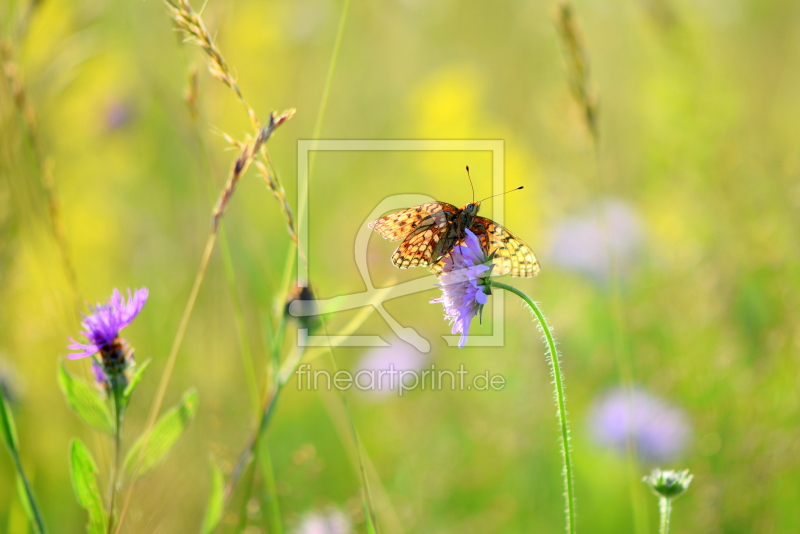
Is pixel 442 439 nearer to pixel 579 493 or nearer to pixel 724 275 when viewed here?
pixel 579 493

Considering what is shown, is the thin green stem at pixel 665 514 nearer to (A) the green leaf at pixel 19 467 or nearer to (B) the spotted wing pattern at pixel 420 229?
(B) the spotted wing pattern at pixel 420 229

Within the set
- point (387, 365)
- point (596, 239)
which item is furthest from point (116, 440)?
point (596, 239)

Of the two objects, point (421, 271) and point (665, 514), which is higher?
point (421, 271)

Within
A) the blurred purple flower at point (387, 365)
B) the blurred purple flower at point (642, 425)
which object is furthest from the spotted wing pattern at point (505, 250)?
the blurred purple flower at point (387, 365)

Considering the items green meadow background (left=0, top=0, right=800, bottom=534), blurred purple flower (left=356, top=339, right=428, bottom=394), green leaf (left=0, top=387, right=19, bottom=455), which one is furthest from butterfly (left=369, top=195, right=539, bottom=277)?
blurred purple flower (left=356, top=339, right=428, bottom=394)

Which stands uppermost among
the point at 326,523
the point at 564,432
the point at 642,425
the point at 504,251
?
the point at 504,251

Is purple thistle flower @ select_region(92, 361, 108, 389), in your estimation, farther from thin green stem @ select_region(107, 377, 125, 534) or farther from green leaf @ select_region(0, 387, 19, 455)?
green leaf @ select_region(0, 387, 19, 455)

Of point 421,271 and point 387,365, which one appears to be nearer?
point 421,271

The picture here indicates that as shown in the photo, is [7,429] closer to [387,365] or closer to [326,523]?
[326,523]
